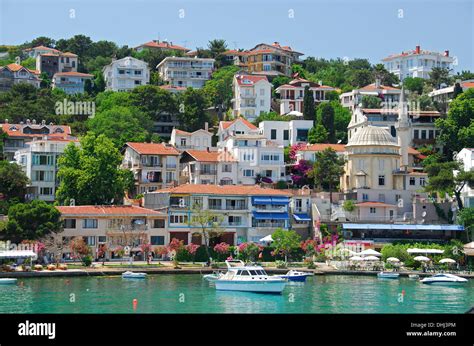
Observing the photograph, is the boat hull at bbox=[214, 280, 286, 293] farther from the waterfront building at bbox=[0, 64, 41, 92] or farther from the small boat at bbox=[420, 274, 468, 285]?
the waterfront building at bbox=[0, 64, 41, 92]

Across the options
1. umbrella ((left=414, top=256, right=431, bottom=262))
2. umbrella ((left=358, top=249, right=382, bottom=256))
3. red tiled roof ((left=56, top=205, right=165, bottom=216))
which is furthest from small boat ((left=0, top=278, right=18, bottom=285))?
umbrella ((left=414, top=256, right=431, bottom=262))

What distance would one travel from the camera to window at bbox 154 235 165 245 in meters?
67.1

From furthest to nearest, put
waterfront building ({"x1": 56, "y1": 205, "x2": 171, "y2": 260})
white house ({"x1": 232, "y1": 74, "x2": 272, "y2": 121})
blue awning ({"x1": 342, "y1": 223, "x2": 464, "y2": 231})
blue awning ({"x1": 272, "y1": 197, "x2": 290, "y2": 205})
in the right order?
white house ({"x1": 232, "y1": 74, "x2": 272, "y2": 121}), blue awning ({"x1": 272, "y1": 197, "x2": 290, "y2": 205}), blue awning ({"x1": 342, "y1": 223, "x2": 464, "y2": 231}), waterfront building ({"x1": 56, "y1": 205, "x2": 171, "y2": 260})

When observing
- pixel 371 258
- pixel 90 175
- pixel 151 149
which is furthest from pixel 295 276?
pixel 151 149

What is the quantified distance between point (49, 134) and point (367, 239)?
31488 mm

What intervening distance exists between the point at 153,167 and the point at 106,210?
492 inches

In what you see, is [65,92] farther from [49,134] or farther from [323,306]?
[323,306]

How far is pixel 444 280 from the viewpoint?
188ft

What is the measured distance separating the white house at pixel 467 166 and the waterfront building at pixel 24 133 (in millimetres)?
34213

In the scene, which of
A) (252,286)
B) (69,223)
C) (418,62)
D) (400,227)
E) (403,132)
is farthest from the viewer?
(418,62)

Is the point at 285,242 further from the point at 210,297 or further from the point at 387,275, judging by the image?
the point at 210,297

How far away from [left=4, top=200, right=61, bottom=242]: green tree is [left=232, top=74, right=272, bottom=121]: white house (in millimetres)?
40048

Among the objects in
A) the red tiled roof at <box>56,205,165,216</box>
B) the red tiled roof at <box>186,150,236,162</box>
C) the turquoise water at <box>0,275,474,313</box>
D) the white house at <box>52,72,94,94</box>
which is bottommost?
the turquoise water at <box>0,275,474,313</box>

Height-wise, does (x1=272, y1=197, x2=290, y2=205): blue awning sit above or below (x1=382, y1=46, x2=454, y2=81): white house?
below
